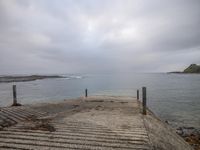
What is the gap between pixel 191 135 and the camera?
1638 cm

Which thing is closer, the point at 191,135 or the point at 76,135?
the point at 76,135

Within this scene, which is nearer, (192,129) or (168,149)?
(168,149)

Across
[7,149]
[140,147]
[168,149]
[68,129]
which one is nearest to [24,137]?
[7,149]

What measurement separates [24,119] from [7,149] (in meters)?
4.21

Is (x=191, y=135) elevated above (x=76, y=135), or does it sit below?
below

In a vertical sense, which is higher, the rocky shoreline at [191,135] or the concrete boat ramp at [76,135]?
the concrete boat ramp at [76,135]

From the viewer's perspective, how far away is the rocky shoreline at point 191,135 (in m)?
14.1

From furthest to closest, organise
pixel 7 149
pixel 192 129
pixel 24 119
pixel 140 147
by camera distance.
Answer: pixel 192 129 → pixel 24 119 → pixel 140 147 → pixel 7 149

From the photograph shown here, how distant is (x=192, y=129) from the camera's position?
60.4 feet

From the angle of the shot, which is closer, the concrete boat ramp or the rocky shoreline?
the concrete boat ramp

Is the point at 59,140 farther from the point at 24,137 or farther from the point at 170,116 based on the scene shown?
the point at 170,116

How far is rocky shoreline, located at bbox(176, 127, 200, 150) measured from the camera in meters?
14.1

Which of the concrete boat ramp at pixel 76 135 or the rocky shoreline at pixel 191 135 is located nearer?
the concrete boat ramp at pixel 76 135

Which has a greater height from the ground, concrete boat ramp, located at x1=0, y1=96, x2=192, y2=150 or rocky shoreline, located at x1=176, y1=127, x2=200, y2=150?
concrete boat ramp, located at x1=0, y1=96, x2=192, y2=150
